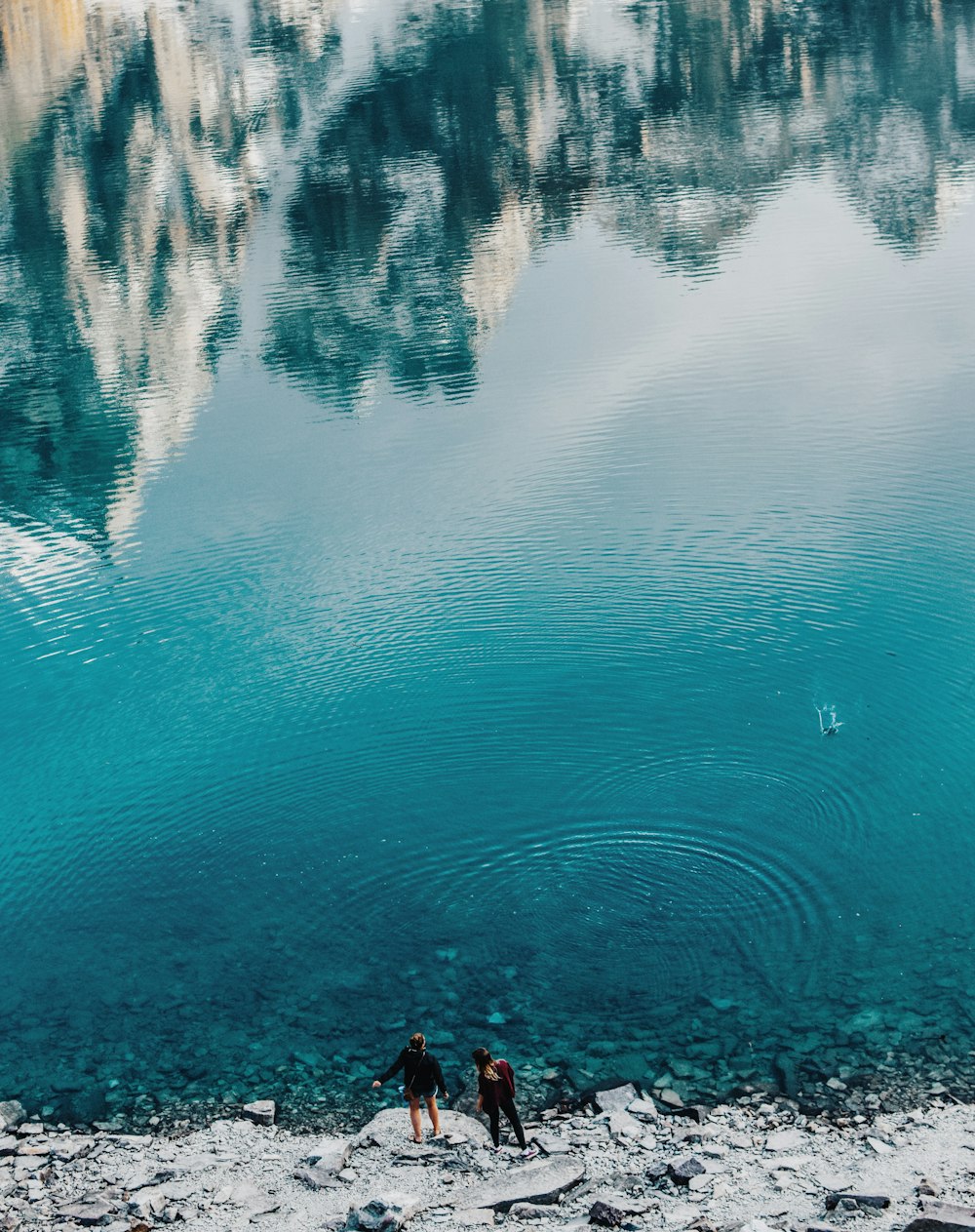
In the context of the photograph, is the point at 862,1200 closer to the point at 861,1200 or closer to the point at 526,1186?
the point at 861,1200

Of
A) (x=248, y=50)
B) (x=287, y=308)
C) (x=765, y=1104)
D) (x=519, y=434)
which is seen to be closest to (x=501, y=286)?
(x=287, y=308)

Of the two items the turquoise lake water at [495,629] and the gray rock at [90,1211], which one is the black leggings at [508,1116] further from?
the gray rock at [90,1211]

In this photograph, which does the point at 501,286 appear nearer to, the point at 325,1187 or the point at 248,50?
the point at 325,1187

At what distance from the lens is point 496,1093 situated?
1413 centimetres

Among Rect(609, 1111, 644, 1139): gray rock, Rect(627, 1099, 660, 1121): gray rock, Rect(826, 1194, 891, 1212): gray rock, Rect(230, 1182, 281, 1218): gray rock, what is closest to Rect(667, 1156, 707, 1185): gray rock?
Rect(609, 1111, 644, 1139): gray rock

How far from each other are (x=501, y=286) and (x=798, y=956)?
36903 millimetres

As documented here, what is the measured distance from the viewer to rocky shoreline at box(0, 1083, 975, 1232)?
13.0m

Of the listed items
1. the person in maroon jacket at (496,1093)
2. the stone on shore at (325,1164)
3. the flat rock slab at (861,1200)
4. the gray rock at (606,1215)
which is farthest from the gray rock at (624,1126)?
the stone on shore at (325,1164)

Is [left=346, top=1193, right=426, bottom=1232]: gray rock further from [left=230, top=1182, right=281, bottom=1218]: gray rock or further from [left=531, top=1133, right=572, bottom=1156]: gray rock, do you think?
[left=531, top=1133, right=572, bottom=1156]: gray rock

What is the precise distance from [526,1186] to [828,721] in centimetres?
1141

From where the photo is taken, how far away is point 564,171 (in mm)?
64938

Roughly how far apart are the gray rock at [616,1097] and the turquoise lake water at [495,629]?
389 mm

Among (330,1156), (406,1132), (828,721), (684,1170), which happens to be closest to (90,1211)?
(330,1156)

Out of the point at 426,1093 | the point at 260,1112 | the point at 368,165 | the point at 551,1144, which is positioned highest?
the point at 368,165
